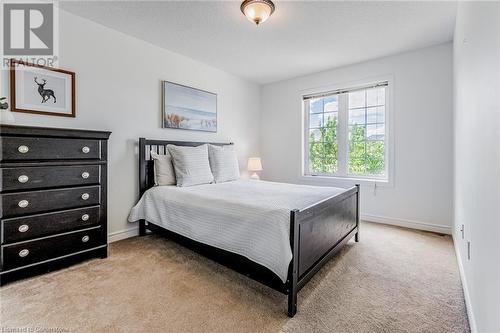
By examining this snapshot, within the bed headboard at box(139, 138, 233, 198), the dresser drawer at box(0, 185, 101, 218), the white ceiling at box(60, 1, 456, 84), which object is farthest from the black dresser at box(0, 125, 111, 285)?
the white ceiling at box(60, 1, 456, 84)

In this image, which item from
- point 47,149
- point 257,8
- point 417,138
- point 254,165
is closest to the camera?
point 47,149

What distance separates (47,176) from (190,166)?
137 cm

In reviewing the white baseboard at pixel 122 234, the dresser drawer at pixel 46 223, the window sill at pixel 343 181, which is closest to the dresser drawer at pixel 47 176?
the dresser drawer at pixel 46 223

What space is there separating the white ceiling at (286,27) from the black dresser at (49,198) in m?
1.31

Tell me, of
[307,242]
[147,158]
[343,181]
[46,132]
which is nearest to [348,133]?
[343,181]

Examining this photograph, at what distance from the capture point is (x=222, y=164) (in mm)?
3477

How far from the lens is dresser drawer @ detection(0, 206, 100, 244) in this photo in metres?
1.85

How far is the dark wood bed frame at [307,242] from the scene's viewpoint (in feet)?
5.20

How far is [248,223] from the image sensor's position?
1815 mm

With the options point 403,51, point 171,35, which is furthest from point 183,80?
point 403,51

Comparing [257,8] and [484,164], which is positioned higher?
[257,8]

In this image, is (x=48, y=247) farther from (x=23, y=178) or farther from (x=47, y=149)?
(x=47, y=149)

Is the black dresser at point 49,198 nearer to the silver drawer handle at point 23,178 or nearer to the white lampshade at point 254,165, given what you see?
the silver drawer handle at point 23,178

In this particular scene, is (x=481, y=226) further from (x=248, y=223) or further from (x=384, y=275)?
(x=248, y=223)
